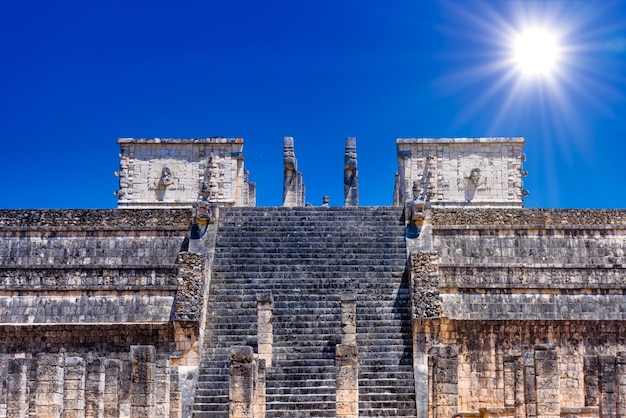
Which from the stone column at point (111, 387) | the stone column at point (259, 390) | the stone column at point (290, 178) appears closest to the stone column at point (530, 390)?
the stone column at point (259, 390)

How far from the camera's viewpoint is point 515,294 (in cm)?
2106

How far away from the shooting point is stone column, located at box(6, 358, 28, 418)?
15.2 metres

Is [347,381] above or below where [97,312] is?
below

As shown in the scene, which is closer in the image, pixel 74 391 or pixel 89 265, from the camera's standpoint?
pixel 74 391

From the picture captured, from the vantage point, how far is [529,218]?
23047mm

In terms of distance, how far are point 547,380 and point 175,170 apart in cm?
1683

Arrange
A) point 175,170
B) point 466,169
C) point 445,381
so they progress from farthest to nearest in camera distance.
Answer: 1. point 175,170
2. point 466,169
3. point 445,381

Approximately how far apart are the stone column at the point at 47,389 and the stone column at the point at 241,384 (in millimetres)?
3015

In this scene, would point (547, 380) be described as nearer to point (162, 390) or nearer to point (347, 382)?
point (347, 382)

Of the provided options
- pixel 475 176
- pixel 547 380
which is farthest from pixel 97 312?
pixel 475 176

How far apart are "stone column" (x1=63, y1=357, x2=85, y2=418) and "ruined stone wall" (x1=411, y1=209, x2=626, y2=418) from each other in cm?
644

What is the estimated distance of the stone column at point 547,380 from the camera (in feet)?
48.8

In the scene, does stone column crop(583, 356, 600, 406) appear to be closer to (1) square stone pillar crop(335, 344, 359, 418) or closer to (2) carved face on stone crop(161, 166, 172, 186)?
(1) square stone pillar crop(335, 344, 359, 418)

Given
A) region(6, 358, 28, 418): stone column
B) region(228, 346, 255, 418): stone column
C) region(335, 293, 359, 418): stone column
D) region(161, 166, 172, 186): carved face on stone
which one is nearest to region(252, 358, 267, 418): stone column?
region(228, 346, 255, 418): stone column
